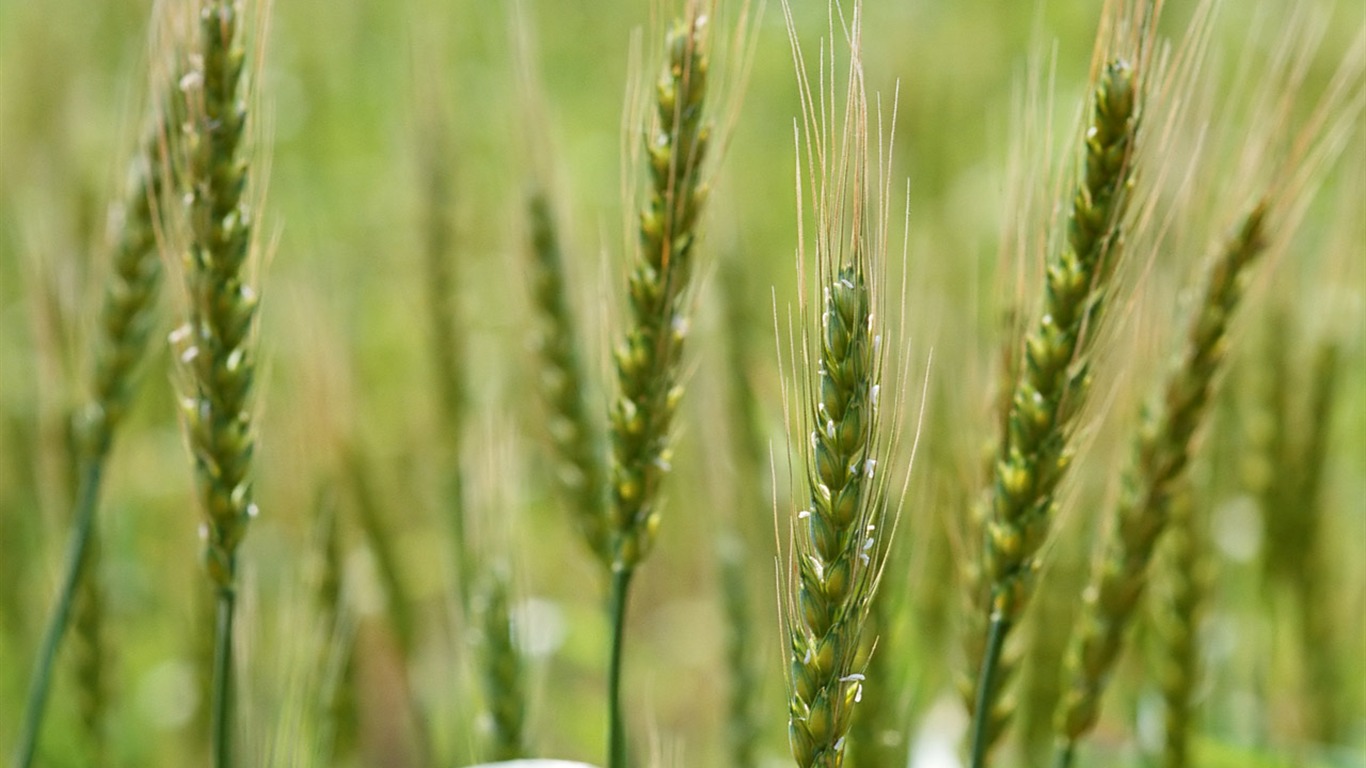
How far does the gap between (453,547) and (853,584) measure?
41.4 inches

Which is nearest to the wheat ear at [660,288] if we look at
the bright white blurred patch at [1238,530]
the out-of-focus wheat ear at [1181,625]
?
the out-of-focus wheat ear at [1181,625]

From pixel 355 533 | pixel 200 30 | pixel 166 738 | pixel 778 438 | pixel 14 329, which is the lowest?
pixel 166 738

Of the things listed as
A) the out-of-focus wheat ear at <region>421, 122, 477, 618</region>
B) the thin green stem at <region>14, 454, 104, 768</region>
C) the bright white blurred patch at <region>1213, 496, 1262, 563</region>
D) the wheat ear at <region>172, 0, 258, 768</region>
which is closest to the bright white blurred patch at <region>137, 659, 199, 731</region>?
the out-of-focus wheat ear at <region>421, 122, 477, 618</region>

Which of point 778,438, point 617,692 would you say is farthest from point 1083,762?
point 617,692

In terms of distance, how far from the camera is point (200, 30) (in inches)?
38.3

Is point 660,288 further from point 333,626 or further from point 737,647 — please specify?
point 333,626

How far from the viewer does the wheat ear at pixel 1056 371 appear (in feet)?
2.96

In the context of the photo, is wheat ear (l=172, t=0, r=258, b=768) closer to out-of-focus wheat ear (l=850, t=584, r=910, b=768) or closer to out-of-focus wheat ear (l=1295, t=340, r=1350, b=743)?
out-of-focus wheat ear (l=850, t=584, r=910, b=768)

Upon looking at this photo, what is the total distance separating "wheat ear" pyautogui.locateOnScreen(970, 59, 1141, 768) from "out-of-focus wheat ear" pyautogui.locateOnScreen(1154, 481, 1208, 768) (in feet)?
1.27

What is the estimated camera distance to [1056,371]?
0.92 metres

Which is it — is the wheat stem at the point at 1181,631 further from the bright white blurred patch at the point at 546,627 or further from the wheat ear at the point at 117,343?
the wheat ear at the point at 117,343

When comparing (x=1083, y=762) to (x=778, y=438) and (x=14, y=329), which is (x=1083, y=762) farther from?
(x=14, y=329)

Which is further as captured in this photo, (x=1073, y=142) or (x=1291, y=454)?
(x=1291, y=454)

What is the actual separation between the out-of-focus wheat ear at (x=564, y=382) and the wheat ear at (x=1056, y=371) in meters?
0.42
